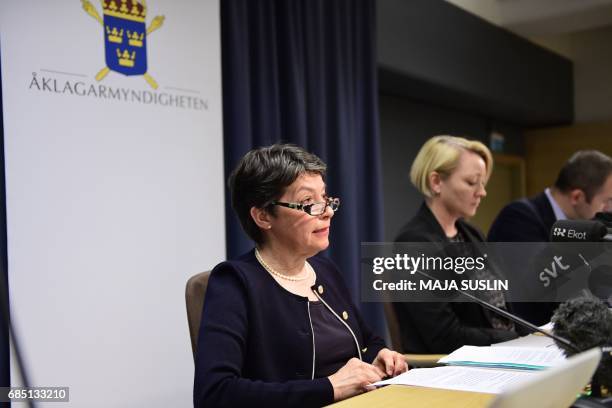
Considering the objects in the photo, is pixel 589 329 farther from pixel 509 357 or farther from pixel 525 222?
pixel 525 222

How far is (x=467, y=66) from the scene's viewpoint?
507 centimetres

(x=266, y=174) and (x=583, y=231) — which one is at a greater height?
(x=266, y=174)

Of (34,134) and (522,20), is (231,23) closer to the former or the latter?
(34,134)

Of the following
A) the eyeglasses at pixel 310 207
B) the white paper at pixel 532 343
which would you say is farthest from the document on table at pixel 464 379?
the eyeglasses at pixel 310 207

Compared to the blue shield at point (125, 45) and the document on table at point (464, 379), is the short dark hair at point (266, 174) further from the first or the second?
the blue shield at point (125, 45)

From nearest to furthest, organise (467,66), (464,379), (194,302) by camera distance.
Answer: (464,379)
(194,302)
(467,66)

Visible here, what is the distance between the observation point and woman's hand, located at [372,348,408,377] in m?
1.66

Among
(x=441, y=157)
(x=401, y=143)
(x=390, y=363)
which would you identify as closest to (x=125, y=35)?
(x=441, y=157)

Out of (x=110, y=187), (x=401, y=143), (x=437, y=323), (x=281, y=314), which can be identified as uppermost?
(x=401, y=143)

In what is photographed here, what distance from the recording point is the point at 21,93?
2.14 meters

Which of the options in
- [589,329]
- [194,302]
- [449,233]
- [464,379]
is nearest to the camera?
[589,329]

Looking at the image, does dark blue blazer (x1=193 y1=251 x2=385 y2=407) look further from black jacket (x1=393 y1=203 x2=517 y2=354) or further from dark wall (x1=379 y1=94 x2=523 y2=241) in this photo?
dark wall (x1=379 y1=94 x2=523 y2=241)

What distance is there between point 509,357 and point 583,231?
35 cm

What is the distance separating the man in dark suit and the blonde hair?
19.3 inches
